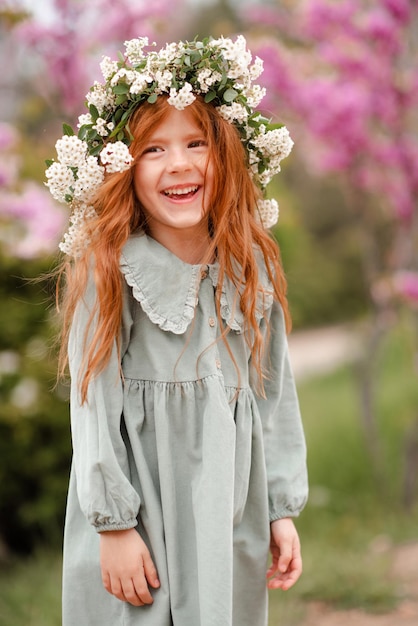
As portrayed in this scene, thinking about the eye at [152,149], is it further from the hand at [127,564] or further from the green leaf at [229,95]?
the hand at [127,564]

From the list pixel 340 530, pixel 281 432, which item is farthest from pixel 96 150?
pixel 340 530

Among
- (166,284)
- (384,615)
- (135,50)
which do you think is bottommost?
(384,615)

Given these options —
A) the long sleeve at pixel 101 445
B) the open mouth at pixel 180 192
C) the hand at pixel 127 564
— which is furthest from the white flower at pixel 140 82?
the hand at pixel 127 564

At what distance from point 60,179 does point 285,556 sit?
105cm

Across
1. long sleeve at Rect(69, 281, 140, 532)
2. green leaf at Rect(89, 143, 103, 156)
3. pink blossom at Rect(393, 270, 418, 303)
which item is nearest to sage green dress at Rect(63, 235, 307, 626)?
long sleeve at Rect(69, 281, 140, 532)

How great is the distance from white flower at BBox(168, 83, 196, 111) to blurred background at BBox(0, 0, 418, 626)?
1543 millimetres

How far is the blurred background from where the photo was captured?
10.6ft

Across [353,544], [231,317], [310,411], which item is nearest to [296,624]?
[353,544]

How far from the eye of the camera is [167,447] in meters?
1.76

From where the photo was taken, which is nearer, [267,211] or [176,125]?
[176,125]

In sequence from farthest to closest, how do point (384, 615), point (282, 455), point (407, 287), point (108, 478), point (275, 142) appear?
point (407, 287) → point (384, 615) → point (282, 455) → point (275, 142) → point (108, 478)

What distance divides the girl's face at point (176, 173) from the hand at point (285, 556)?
0.78 m

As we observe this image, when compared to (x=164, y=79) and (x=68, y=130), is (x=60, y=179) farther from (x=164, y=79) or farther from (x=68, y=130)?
(x=164, y=79)

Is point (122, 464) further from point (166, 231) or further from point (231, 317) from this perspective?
point (166, 231)
